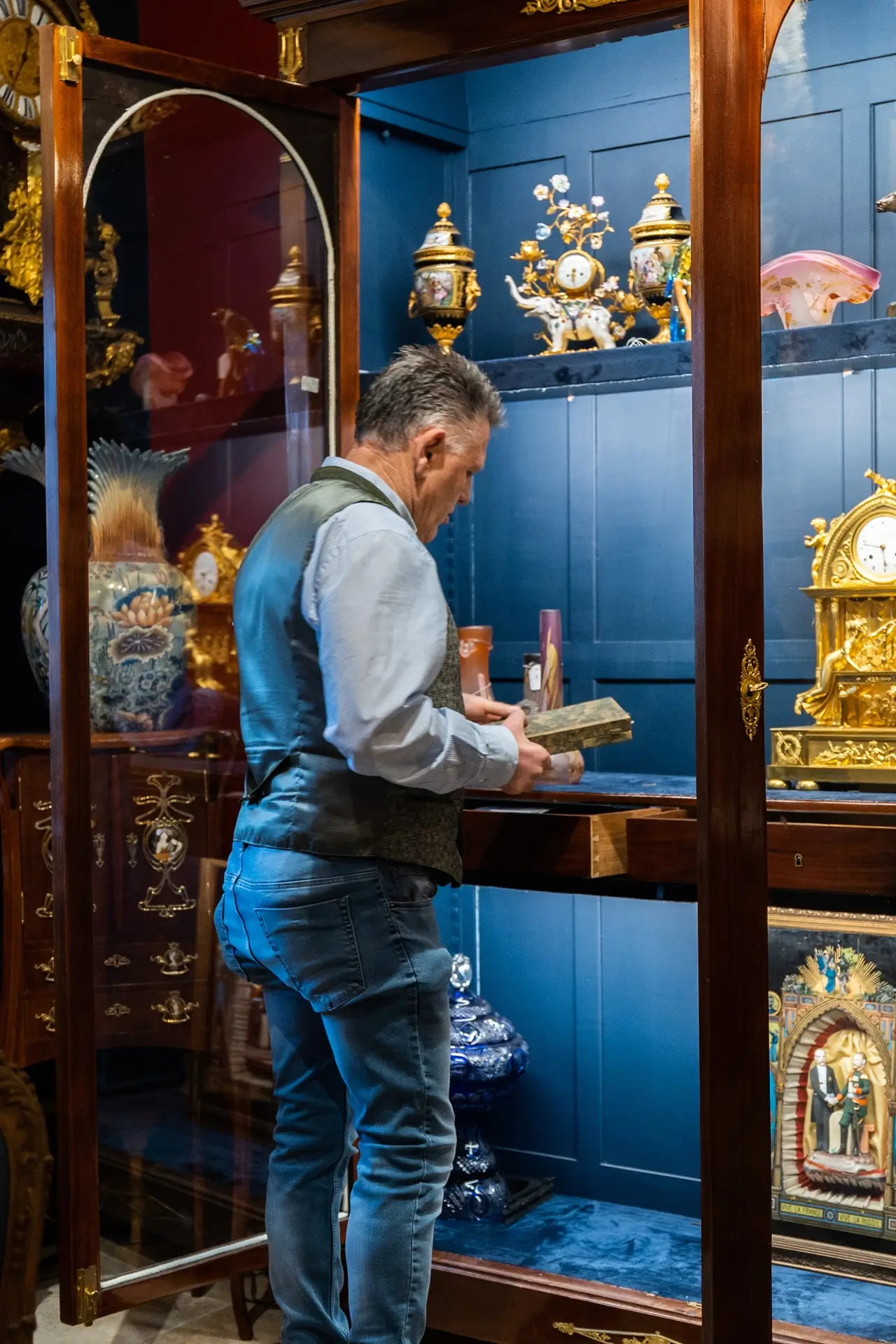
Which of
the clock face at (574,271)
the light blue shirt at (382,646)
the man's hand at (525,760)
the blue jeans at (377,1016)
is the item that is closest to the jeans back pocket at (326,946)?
the blue jeans at (377,1016)

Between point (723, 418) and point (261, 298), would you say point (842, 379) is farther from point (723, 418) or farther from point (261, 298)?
point (261, 298)

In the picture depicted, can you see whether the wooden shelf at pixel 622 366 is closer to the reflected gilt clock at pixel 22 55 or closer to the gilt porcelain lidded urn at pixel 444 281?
the gilt porcelain lidded urn at pixel 444 281

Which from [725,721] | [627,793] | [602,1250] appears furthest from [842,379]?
[602,1250]

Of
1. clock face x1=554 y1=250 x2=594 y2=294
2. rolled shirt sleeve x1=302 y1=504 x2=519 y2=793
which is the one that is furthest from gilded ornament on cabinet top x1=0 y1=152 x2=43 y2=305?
rolled shirt sleeve x1=302 y1=504 x2=519 y2=793

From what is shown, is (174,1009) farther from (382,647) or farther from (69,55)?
(69,55)

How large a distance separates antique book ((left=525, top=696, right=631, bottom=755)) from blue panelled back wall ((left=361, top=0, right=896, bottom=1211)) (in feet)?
2.56

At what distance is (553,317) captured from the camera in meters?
3.30

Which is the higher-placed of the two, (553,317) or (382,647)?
(553,317)

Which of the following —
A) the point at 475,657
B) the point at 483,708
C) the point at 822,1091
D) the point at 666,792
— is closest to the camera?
the point at 822,1091

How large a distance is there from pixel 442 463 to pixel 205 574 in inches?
28.8

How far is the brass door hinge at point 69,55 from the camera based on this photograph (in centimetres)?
248

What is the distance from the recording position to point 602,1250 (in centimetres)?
292

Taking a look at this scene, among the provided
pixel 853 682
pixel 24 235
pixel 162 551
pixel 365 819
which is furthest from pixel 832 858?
pixel 24 235

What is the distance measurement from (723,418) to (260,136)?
1.21 m
